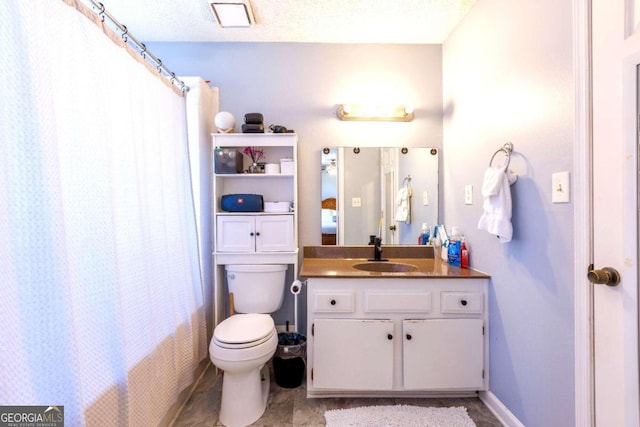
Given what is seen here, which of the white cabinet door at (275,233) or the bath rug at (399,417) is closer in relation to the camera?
the bath rug at (399,417)

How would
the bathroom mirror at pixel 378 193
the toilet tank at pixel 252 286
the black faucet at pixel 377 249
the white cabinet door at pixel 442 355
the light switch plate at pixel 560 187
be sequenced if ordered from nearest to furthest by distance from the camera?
the light switch plate at pixel 560 187 < the white cabinet door at pixel 442 355 < the toilet tank at pixel 252 286 < the black faucet at pixel 377 249 < the bathroom mirror at pixel 378 193

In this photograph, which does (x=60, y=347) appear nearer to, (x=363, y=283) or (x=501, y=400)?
(x=363, y=283)

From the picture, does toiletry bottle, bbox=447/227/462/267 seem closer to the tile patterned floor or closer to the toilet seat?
the tile patterned floor

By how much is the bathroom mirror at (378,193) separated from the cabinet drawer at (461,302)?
0.63m

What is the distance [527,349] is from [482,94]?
141 centimetres

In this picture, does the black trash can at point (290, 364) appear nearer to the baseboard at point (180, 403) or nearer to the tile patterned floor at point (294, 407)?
the tile patterned floor at point (294, 407)

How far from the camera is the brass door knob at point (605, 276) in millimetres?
888

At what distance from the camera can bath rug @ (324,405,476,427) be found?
4.79 feet

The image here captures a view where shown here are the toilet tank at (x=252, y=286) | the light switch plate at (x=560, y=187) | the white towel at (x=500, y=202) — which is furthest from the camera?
the toilet tank at (x=252, y=286)

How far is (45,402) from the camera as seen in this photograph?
0.80m

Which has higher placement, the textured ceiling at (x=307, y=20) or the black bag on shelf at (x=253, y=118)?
the textured ceiling at (x=307, y=20)

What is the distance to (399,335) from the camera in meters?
1.58

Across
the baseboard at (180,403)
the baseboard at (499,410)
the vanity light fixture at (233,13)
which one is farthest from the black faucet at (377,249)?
the vanity light fixture at (233,13)

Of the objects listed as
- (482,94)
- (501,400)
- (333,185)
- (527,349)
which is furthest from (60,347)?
(482,94)
